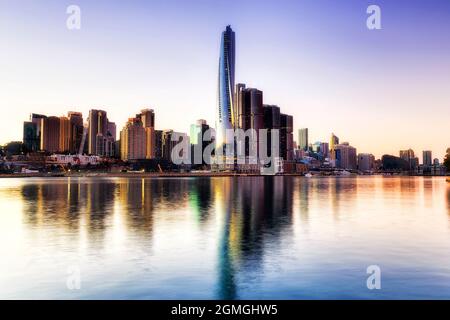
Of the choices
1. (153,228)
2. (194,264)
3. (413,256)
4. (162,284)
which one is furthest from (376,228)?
(162,284)

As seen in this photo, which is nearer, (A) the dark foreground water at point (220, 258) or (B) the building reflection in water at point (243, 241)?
(A) the dark foreground water at point (220, 258)

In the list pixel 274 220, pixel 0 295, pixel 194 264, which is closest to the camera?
pixel 0 295

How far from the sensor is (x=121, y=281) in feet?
67.8

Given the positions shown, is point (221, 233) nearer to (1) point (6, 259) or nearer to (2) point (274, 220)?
(2) point (274, 220)

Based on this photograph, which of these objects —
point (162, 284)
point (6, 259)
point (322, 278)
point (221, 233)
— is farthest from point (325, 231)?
point (6, 259)

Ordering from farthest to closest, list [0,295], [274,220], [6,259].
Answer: [274,220] < [6,259] < [0,295]

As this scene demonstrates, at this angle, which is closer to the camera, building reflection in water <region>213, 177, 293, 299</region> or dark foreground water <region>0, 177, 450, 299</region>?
dark foreground water <region>0, 177, 450, 299</region>

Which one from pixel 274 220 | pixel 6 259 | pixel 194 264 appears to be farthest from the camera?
pixel 274 220

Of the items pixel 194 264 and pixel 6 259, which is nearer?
pixel 194 264

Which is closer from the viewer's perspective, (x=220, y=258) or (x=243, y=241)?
(x=220, y=258)

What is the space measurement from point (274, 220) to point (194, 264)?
74.9ft

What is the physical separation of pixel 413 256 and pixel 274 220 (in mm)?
19841
